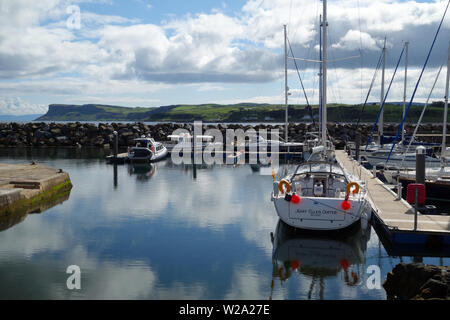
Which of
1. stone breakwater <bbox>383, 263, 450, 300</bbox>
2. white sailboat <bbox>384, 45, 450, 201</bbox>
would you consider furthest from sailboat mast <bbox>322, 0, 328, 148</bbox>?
stone breakwater <bbox>383, 263, 450, 300</bbox>

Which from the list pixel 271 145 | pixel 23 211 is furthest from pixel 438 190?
pixel 271 145

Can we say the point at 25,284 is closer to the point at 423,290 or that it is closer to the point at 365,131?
the point at 423,290

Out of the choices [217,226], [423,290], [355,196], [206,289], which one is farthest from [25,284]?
[355,196]

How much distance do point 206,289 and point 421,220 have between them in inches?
368

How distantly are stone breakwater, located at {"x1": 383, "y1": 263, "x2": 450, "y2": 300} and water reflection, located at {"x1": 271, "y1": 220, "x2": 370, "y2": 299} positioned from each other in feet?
4.73

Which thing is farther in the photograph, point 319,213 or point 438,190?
point 438,190

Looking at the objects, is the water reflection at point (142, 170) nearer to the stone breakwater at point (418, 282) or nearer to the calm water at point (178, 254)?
the calm water at point (178, 254)

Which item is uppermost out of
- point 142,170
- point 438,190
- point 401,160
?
point 401,160

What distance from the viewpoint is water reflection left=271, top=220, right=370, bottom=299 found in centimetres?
1377

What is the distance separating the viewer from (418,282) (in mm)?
10969

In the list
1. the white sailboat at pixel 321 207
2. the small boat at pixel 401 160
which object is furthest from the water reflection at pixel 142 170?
the white sailboat at pixel 321 207

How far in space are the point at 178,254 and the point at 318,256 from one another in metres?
5.03

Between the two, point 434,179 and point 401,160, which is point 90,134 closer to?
point 401,160

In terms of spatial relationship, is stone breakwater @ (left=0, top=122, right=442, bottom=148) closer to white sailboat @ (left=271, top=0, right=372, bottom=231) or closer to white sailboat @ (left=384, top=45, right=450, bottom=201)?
white sailboat @ (left=384, top=45, right=450, bottom=201)
